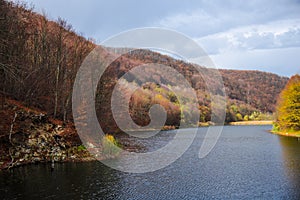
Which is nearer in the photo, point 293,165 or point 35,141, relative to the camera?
point 293,165

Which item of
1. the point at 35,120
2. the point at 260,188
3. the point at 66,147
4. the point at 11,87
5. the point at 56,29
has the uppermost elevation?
the point at 56,29

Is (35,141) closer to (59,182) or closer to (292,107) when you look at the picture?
(59,182)

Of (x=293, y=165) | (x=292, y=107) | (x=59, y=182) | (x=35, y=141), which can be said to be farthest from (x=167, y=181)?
(x=292, y=107)

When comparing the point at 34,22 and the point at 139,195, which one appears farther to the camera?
the point at 34,22

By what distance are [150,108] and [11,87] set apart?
145 feet

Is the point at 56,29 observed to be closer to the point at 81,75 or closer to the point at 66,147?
the point at 81,75

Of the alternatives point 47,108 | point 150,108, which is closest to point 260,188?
point 47,108

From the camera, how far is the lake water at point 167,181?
1541cm

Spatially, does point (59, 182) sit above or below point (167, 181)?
above

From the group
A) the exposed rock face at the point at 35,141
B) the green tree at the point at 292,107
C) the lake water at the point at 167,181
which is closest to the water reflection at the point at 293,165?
the lake water at the point at 167,181

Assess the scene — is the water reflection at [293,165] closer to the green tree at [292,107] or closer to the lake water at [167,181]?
the lake water at [167,181]

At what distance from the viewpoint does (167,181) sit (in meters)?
18.3

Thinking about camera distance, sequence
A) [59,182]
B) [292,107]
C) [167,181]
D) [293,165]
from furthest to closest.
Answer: [292,107] → [293,165] → [167,181] → [59,182]

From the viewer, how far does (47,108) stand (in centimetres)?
2822
